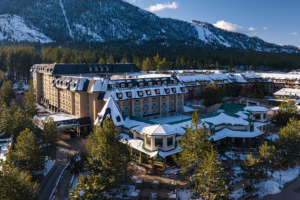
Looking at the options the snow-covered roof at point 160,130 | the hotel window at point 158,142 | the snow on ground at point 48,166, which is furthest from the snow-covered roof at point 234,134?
the snow on ground at point 48,166

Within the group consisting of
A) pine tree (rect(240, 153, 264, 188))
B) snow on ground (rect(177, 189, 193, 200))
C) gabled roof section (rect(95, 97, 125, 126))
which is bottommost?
snow on ground (rect(177, 189, 193, 200))

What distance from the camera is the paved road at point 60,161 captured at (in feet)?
106

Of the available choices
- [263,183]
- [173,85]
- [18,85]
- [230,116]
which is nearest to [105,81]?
[173,85]

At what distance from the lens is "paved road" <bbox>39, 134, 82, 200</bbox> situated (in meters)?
32.4

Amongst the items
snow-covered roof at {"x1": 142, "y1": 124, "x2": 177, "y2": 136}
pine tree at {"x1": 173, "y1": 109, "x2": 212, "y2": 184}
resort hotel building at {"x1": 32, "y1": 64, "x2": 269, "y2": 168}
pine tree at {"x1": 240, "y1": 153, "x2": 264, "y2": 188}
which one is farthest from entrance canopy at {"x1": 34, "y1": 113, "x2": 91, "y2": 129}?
pine tree at {"x1": 240, "y1": 153, "x2": 264, "y2": 188}

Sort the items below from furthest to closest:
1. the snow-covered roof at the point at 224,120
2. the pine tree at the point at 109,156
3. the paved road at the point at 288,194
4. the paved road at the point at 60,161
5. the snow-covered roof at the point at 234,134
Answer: the snow-covered roof at the point at 224,120 → the snow-covered roof at the point at 234,134 → the paved road at the point at 288,194 → the paved road at the point at 60,161 → the pine tree at the point at 109,156

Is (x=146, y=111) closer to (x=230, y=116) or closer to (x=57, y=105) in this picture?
(x=230, y=116)

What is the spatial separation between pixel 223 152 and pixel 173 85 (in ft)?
81.1

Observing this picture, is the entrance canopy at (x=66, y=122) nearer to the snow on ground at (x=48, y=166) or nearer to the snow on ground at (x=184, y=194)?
the snow on ground at (x=48, y=166)

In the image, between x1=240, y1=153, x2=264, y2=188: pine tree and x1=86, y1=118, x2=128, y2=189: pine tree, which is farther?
x1=240, y1=153, x2=264, y2=188: pine tree

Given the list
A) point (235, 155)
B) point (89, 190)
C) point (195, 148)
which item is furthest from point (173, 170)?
point (89, 190)

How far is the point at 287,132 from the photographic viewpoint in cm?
4166

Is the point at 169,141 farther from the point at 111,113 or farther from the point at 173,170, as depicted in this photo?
the point at 111,113

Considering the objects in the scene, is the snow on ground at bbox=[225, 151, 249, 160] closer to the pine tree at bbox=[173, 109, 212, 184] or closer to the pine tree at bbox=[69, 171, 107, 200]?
the pine tree at bbox=[173, 109, 212, 184]
